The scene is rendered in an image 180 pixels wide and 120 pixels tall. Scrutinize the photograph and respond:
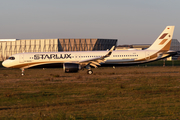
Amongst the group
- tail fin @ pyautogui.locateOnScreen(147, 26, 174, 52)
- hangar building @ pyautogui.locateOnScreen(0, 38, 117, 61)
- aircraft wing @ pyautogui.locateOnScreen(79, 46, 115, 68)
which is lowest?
aircraft wing @ pyautogui.locateOnScreen(79, 46, 115, 68)

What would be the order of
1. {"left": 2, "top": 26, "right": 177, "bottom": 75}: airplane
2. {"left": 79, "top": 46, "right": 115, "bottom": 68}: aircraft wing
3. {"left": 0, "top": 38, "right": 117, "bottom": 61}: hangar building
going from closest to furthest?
{"left": 79, "top": 46, "right": 115, "bottom": 68}: aircraft wing → {"left": 2, "top": 26, "right": 177, "bottom": 75}: airplane → {"left": 0, "top": 38, "right": 117, "bottom": 61}: hangar building

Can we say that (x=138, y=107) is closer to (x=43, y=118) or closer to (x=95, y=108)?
(x=95, y=108)

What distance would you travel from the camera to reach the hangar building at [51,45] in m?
95.8

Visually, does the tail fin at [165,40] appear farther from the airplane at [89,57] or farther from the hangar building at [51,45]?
the hangar building at [51,45]

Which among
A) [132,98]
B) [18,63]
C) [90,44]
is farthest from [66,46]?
[132,98]

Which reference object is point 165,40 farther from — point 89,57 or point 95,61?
point 89,57

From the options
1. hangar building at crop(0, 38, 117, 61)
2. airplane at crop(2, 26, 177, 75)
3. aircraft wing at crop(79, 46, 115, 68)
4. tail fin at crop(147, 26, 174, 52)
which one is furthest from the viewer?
hangar building at crop(0, 38, 117, 61)

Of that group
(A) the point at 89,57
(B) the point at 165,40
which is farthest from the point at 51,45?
(B) the point at 165,40

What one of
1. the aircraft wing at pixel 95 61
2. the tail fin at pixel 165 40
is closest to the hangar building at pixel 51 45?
the aircraft wing at pixel 95 61

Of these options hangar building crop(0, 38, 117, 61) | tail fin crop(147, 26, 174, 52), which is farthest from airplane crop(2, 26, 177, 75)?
hangar building crop(0, 38, 117, 61)

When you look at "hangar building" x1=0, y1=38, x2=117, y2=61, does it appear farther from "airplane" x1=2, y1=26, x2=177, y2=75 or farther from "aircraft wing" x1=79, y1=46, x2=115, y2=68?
"aircraft wing" x1=79, y1=46, x2=115, y2=68

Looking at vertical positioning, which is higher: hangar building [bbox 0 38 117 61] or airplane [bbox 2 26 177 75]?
hangar building [bbox 0 38 117 61]

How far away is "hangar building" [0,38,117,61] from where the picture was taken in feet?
314

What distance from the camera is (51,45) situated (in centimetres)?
9562
